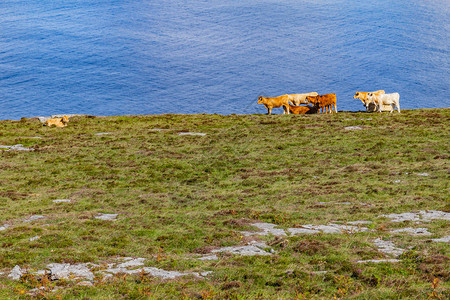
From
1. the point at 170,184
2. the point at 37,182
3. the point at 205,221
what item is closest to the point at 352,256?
the point at 205,221

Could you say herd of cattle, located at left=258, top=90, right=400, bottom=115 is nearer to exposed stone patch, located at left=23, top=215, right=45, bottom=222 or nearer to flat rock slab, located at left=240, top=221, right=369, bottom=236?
flat rock slab, located at left=240, top=221, right=369, bottom=236

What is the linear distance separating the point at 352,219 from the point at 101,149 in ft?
89.1

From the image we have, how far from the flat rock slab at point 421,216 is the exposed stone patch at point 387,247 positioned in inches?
129

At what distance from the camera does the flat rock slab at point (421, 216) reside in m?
17.7

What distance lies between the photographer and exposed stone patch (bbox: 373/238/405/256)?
13828mm

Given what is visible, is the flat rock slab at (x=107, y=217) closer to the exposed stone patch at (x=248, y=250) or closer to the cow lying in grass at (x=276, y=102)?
the exposed stone patch at (x=248, y=250)

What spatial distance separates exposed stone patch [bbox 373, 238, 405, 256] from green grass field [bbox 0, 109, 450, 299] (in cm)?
→ 23

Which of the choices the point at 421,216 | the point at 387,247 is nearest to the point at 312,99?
the point at 421,216

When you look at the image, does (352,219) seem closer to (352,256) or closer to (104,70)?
(352,256)

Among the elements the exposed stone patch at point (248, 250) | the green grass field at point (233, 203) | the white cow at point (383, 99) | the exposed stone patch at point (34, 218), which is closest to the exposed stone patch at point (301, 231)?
the green grass field at point (233, 203)

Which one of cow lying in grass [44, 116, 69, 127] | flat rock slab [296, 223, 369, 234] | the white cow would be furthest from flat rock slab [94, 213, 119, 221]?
the white cow

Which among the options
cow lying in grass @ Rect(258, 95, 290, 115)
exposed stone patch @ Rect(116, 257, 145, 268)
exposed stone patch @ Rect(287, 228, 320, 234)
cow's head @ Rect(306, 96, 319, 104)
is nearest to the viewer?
exposed stone patch @ Rect(116, 257, 145, 268)

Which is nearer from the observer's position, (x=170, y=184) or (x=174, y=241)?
(x=174, y=241)

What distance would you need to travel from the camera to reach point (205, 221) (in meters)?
18.4
